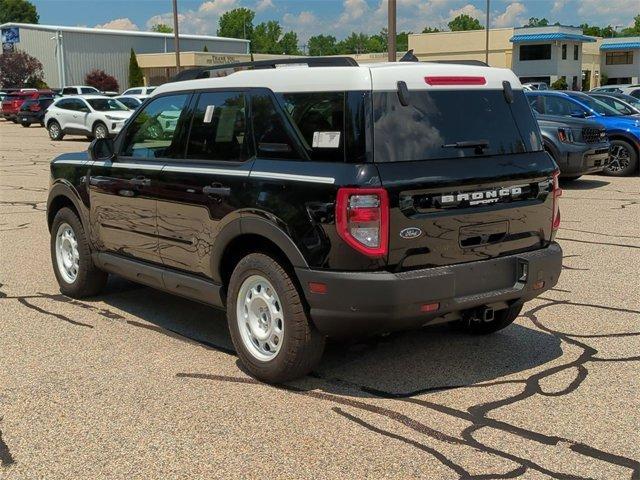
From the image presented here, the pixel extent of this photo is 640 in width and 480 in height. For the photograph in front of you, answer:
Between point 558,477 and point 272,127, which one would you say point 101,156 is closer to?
point 272,127

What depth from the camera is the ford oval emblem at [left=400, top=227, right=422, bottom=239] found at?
13.4 ft

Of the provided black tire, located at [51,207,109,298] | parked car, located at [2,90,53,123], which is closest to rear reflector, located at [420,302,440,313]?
black tire, located at [51,207,109,298]

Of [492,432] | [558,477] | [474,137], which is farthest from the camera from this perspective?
[474,137]

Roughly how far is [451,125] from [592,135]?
10373 mm

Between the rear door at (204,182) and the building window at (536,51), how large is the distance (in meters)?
66.3

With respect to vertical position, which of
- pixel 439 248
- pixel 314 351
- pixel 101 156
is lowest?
pixel 314 351

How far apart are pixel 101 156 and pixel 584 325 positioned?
4.03 meters

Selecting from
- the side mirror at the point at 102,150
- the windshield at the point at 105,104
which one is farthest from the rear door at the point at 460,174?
the windshield at the point at 105,104

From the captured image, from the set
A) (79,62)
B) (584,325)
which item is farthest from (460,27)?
Result: (584,325)

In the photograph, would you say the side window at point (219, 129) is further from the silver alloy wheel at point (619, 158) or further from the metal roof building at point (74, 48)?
the metal roof building at point (74, 48)

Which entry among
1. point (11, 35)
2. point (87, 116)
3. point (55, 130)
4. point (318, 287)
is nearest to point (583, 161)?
point (318, 287)

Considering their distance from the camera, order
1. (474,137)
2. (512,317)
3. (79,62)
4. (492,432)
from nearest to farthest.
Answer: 1. (492,432)
2. (474,137)
3. (512,317)
4. (79,62)

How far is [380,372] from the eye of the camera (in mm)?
4828

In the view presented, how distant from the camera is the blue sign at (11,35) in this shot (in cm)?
7694
